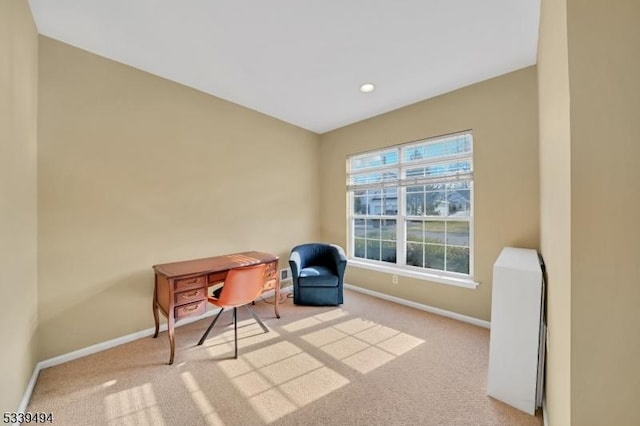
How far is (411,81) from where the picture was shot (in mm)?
2807

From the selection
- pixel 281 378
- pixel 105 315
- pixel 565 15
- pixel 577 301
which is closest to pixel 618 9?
pixel 565 15

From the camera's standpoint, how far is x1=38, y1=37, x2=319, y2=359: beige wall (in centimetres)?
223

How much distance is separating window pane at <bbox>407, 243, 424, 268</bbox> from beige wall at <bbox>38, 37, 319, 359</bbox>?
2.23 m

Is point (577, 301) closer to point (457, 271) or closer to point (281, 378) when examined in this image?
point (281, 378)

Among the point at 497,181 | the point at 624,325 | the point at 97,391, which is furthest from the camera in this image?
the point at 497,181

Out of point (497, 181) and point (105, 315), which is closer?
point (105, 315)

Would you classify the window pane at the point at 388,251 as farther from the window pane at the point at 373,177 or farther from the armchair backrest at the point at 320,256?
the window pane at the point at 373,177

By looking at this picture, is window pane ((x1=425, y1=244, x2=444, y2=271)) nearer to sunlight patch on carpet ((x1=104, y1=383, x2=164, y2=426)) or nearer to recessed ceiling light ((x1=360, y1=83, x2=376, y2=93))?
recessed ceiling light ((x1=360, y1=83, x2=376, y2=93))

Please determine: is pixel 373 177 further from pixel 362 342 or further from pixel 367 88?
pixel 362 342

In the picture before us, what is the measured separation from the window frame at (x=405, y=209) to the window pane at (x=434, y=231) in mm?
39

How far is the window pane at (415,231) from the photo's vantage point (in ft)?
11.4

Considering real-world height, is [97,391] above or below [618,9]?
below

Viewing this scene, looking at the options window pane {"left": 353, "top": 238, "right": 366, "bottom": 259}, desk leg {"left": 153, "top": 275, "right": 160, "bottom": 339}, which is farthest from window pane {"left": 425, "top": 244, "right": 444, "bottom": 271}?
desk leg {"left": 153, "top": 275, "right": 160, "bottom": 339}

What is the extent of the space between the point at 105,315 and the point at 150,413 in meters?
1.29
